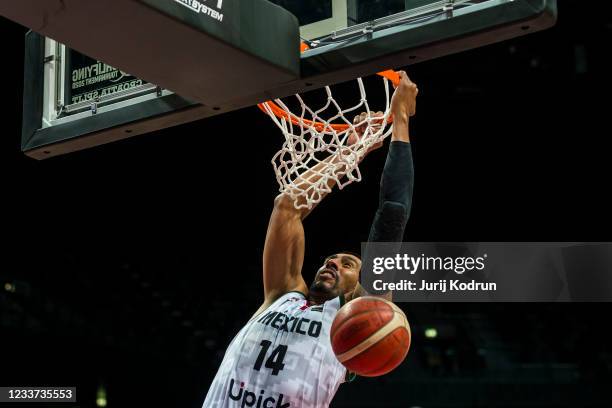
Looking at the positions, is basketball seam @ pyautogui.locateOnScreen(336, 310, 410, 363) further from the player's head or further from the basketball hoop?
the player's head

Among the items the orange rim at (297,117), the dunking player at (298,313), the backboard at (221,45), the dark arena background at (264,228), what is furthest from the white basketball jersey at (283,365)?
the dark arena background at (264,228)

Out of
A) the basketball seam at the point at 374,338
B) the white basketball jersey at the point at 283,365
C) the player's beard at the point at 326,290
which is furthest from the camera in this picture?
the player's beard at the point at 326,290

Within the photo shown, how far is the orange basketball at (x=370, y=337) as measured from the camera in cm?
330

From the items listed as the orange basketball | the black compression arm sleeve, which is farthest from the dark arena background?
the orange basketball

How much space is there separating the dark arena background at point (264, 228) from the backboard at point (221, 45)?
5.01 meters

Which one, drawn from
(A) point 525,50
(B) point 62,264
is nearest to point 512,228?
(A) point 525,50

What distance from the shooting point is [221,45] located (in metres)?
2.55

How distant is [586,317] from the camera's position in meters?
9.88

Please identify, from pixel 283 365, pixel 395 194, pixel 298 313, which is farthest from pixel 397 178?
pixel 283 365

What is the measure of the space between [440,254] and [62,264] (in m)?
3.80

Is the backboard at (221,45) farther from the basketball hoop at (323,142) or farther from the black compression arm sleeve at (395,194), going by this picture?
the black compression arm sleeve at (395,194)

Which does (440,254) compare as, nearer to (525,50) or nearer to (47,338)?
(525,50)

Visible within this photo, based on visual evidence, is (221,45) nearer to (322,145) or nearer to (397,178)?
(322,145)

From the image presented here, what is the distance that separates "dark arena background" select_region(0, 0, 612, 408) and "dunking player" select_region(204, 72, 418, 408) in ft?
13.5
